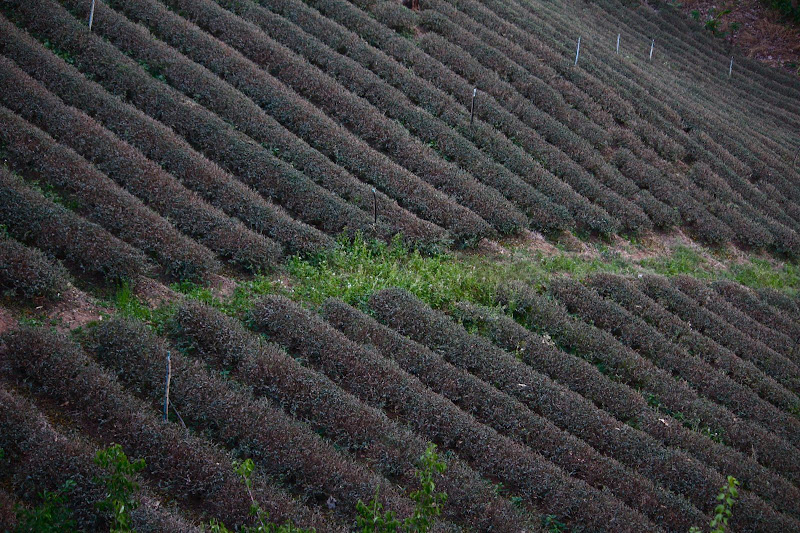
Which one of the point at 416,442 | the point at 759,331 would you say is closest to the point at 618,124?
the point at 759,331

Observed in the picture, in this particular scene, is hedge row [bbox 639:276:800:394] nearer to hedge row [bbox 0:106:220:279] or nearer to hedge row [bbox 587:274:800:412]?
hedge row [bbox 587:274:800:412]

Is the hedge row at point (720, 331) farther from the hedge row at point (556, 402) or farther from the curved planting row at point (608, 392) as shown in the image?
the hedge row at point (556, 402)

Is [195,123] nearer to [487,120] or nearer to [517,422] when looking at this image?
[487,120]

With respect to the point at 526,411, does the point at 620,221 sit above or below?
above

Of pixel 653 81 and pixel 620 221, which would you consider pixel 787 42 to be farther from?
pixel 620 221

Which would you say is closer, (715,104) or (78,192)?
(78,192)
